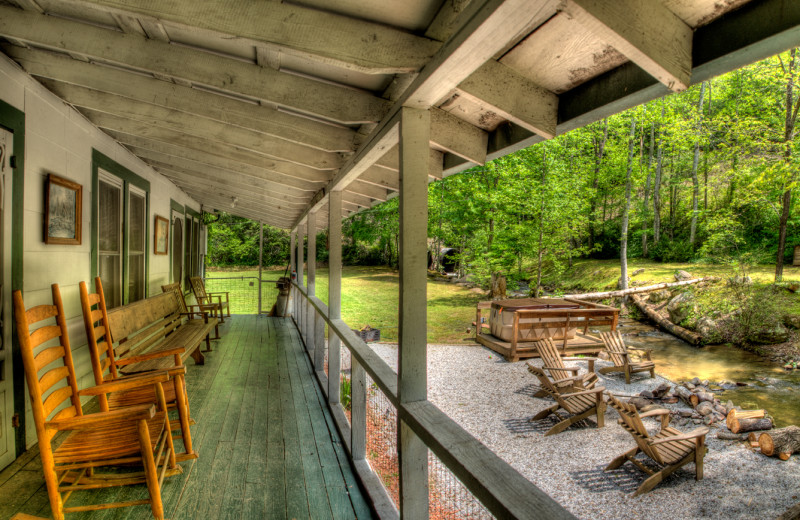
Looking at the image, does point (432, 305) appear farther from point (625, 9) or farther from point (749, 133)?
point (625, 9)

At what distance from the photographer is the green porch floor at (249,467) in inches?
86.0

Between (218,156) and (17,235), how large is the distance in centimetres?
152

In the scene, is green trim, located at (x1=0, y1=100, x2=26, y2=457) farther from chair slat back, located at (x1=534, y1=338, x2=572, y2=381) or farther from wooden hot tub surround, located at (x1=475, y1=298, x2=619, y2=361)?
wooden hot tub surround, located at (x1=475, y1=298, x2=619, y2=361)

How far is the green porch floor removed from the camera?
2186 millimetres

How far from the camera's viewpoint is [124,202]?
4395 mm

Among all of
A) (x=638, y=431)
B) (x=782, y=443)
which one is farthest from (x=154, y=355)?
(x=782, y=443)

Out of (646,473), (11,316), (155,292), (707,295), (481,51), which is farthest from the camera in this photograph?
(707,295)

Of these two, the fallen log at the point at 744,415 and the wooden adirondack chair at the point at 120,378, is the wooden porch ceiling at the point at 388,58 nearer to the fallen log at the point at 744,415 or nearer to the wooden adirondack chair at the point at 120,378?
the wooden adirondack chair at the point at 120,378

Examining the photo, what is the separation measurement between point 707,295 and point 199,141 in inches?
482

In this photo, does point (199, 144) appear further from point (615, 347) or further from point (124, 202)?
point (615, 347)

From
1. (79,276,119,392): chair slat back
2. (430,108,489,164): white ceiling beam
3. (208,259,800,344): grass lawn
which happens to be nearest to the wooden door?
(79,276,119,392): chair slat back

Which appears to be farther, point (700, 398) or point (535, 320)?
point (535, 320)

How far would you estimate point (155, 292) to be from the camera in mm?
5625

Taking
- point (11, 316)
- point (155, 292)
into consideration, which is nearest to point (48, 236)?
point (11, 316)
